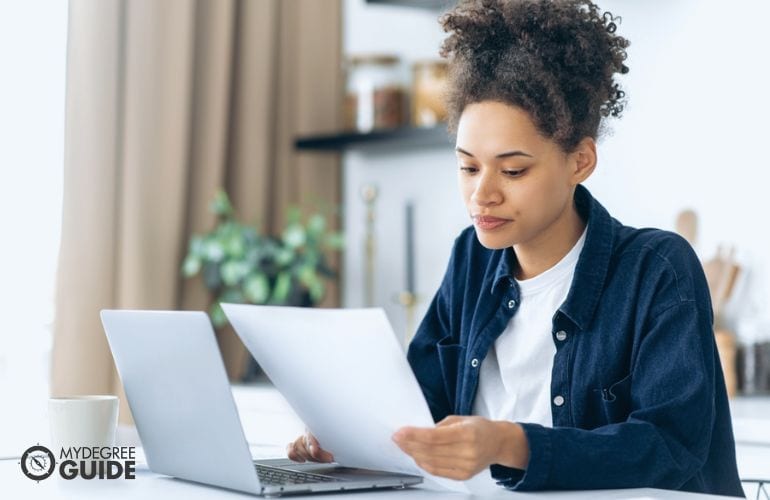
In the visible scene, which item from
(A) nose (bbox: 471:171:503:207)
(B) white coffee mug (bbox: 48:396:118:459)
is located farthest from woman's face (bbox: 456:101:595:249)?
(B) white coffee mug (bbox: 48:396:118:459)

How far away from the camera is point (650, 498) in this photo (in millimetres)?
1079

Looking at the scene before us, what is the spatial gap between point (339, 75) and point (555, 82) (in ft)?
7.12

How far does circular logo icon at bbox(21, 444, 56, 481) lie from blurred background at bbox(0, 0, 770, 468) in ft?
4.56

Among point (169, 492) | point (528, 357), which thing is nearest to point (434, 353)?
point (528, 357)

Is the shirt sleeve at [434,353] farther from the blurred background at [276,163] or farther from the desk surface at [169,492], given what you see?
the blurred background at [276,163]

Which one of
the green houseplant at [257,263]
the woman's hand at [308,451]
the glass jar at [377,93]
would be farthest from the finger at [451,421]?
the glass jar at [377,93]

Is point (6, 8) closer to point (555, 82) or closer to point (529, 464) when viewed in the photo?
point (555, 82)

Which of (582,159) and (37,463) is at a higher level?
(582,159)

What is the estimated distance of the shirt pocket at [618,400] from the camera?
1330 millimetres

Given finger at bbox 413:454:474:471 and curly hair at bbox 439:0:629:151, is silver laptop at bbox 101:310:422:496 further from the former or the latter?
curly hair at bbox 439:0:629:151

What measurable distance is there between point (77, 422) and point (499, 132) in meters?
0.60

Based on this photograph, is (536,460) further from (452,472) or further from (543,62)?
(543,62)

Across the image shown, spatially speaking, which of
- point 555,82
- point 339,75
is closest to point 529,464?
point 555,82

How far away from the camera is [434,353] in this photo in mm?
1591
